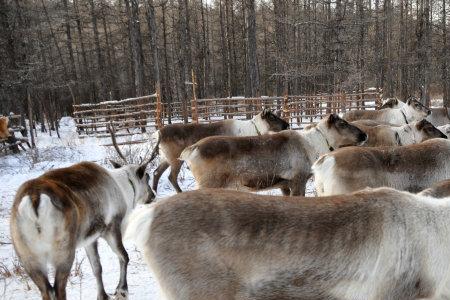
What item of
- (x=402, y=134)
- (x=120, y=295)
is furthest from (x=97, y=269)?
(x=402, y=134)

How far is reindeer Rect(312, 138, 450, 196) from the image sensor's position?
15.4 ft

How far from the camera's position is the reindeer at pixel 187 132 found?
8477mm

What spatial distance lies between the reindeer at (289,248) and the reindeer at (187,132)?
549 centimetres

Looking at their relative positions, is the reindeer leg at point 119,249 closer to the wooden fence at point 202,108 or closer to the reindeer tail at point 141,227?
the reindeer tail at point 141,227

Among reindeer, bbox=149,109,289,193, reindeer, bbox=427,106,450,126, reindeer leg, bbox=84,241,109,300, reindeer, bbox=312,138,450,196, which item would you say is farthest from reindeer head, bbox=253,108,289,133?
reindeer, bbox=427,106,450,126

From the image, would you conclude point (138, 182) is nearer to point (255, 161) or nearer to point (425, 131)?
point (255, 161)

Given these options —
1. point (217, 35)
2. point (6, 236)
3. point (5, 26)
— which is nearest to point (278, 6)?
point (217, 35)

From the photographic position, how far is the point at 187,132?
873 centimetres

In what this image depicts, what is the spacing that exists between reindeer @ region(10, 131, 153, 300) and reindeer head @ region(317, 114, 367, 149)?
3630 millimetres

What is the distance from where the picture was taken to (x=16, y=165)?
12.6 metres

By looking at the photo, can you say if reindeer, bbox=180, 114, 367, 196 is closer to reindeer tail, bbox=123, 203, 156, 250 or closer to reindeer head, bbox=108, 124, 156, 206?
reindeer head, bbox=108, 124, 156, 206

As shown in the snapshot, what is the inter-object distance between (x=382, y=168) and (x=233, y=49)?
96.4ft

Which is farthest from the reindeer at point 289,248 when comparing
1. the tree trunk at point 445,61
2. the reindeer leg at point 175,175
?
the tree trunk at point 445,61

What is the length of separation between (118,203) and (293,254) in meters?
2.60
